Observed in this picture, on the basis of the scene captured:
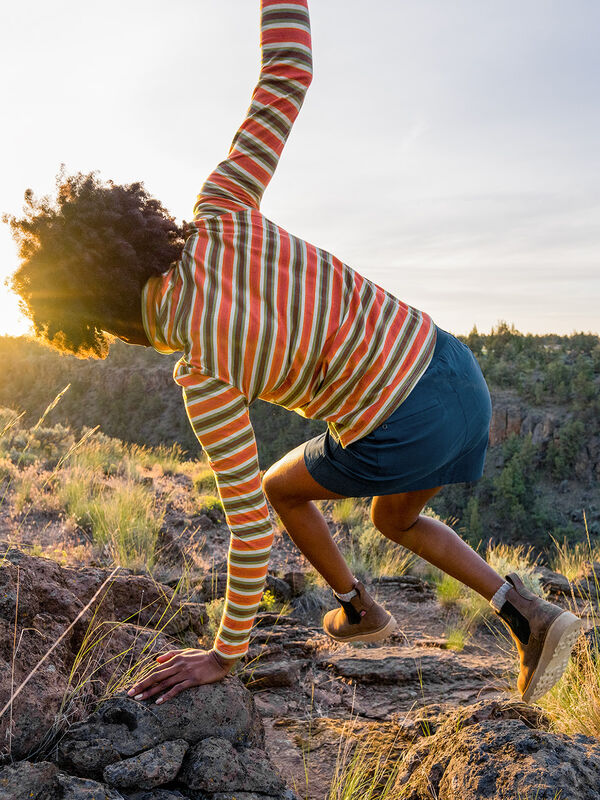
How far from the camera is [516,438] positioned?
26.9m

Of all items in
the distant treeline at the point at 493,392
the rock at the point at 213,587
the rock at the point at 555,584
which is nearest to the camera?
the rock at the point at 213,587

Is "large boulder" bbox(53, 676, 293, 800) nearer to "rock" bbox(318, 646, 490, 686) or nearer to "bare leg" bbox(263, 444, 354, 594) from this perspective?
"bare leg" bbox(263, 444, 354, 594)

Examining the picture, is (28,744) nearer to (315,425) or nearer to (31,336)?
(31,336)

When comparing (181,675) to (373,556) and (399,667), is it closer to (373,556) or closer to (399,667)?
(399,667)

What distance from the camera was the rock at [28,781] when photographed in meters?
1.42

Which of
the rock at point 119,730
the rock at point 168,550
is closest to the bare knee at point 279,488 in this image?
the rock at point 119,730

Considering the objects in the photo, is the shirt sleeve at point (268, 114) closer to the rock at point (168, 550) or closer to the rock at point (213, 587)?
the rock at point (213, 587)

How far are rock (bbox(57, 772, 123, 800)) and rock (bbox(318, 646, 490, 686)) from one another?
164cm

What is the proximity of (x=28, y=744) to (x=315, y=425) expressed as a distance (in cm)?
2827

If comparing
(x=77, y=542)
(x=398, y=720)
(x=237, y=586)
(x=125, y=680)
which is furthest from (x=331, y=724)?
(x=77, y=542)

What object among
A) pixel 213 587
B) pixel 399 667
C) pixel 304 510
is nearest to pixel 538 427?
pixel 213 587

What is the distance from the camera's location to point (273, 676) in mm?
2750

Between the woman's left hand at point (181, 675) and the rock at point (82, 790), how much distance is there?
1.01 feet

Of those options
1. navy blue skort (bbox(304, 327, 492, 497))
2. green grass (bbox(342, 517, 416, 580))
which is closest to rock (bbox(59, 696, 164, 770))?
navy blue skort (bbox(304, 327, 492, 497))
